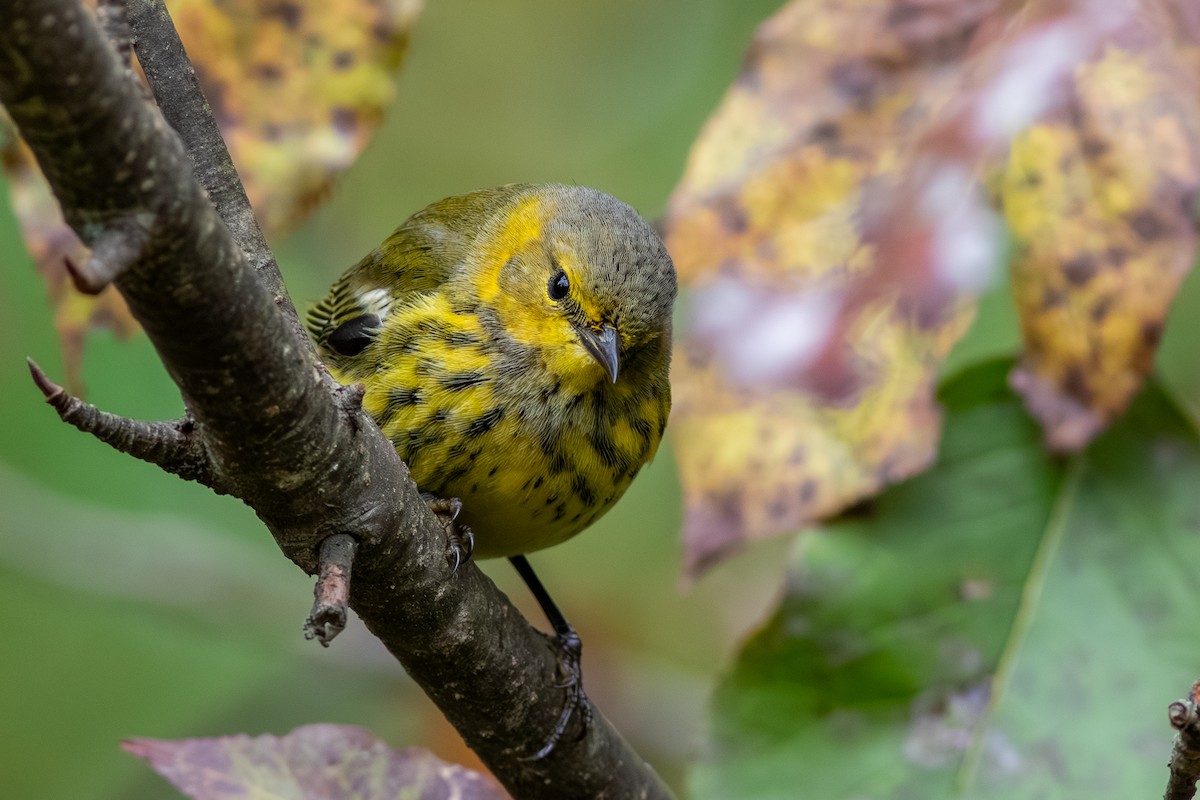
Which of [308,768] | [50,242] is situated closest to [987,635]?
[308,768]

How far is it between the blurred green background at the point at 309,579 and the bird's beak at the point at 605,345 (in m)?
1.83

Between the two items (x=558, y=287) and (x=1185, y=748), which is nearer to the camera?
(x=1185, y=748)

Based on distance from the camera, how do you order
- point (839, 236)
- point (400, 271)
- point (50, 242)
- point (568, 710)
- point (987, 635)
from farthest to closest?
point (400, 271)
point (987, 635)
point (839, 236)
point (568, 710)
point (50, 242)

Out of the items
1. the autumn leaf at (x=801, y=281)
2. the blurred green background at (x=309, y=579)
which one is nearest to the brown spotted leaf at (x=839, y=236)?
the autumn leaf at (x=801, y=281)

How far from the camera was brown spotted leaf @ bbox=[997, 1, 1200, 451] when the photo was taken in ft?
7.55

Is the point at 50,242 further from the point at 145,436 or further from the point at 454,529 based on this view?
the point at 454,529

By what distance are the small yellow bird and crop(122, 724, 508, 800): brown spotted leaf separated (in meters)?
0.40

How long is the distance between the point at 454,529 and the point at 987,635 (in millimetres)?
1127

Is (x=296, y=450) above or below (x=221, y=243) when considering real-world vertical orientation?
below

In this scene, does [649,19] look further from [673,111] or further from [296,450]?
[296,450]

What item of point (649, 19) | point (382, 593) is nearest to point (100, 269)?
point (382, 593)

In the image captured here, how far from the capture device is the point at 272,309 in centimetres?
154

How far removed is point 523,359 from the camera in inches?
116

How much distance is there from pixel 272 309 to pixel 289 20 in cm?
116
